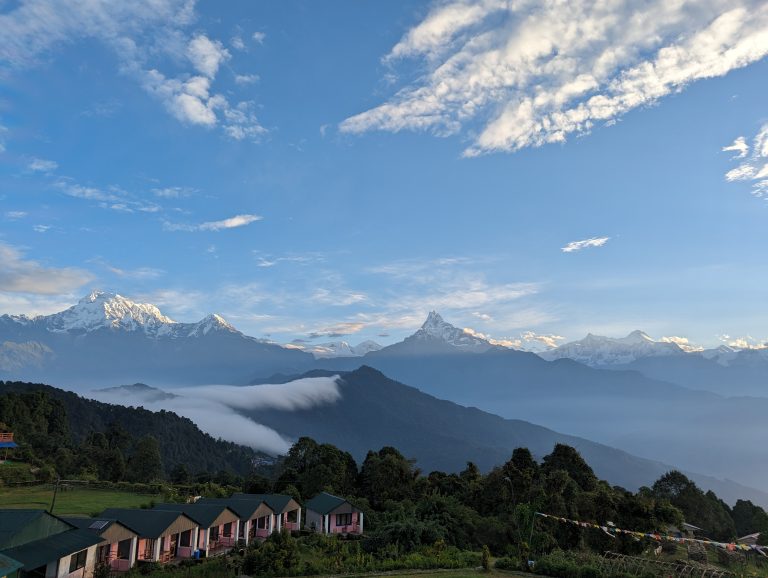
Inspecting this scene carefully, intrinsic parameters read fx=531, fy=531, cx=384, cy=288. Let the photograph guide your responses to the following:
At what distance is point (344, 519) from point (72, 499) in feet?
84.5

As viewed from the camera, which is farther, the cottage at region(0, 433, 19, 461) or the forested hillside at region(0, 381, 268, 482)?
the forested hillside at region(0, 381, 268, 482)

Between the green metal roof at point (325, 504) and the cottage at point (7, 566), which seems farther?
the green metal roof at point (325, 504)

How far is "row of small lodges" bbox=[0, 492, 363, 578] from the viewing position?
22.5 m

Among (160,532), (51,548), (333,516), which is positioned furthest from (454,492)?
(51,548)

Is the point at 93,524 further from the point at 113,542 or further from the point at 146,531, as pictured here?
the point at 146,531

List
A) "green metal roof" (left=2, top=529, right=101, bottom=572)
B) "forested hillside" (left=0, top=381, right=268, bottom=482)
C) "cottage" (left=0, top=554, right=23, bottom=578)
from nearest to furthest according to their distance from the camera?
"cottage" (left=0, top=554, right=23, bottom=578) → "green metal roof" (left=2, top=529, right=101, bottom=572) → "forested hillside" (left=0, top=381, right=268, bottom=482)

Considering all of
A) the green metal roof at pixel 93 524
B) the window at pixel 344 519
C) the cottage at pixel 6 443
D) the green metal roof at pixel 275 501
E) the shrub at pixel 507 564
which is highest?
the cottage at pixel 6 443

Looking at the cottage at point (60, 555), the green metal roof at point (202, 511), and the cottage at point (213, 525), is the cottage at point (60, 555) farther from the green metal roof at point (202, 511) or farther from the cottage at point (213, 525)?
the cottage at point (213, 525)

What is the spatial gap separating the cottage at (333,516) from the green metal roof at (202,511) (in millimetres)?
10804

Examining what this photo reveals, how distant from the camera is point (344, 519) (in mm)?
45219

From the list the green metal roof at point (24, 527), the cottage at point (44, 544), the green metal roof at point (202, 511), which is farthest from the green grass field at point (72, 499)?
the green metal roof at point (24, 527)

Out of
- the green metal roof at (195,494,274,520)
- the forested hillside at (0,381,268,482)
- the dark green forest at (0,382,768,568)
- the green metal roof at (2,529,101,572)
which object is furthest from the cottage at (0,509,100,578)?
the forested hillside at (0,381,268,482)

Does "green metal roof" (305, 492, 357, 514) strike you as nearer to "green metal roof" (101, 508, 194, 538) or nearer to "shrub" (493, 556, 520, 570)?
"green metal roof" (101, 508, 194, 538)

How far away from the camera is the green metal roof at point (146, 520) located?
29.1m
